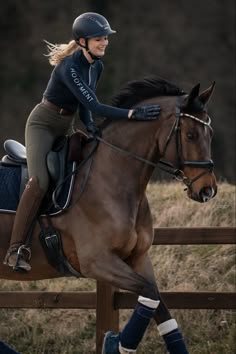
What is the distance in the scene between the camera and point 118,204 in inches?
313

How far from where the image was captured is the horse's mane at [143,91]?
8.11m

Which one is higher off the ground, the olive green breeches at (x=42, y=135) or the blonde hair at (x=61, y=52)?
the blonde hair at (x=61, y=52)

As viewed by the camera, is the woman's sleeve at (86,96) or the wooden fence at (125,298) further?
the wooden fence at (125,298)

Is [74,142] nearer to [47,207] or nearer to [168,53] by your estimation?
[47,207]

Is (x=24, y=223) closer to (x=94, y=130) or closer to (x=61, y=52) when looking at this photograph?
(x=94, y=130)

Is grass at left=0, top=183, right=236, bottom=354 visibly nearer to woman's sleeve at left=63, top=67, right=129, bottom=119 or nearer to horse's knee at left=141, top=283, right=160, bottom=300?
horse's knee at left=141, top=283, right=160, bottom=300

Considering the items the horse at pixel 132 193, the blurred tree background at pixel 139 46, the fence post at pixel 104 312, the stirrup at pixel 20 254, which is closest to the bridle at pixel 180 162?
the horse at pixel 132 193

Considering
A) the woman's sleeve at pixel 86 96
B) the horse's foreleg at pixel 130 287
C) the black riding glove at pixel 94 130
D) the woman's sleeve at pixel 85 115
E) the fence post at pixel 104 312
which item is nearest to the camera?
the horse's foreleg at pixel 130 287

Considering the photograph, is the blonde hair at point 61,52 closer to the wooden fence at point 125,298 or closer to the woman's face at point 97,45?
the woman's face at point 97,45

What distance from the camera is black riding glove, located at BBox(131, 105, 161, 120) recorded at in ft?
26.1

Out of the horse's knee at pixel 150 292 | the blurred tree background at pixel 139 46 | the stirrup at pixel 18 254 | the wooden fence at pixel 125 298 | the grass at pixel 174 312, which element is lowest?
the blurred tree background at pixel 139 46

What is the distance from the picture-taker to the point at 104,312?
31.0ft

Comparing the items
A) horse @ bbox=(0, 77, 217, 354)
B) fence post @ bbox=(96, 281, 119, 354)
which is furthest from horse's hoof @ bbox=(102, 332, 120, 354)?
fence post @ bbox=(96, 281, 119, 354)

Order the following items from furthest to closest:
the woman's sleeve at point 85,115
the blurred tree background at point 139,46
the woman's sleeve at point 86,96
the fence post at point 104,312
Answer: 1. the blurred tree background at point 139,46
2. the fence post at point 104,312
3. the woman's sleeve at point 85,115
4. the woman's sleeve at point 86,96
